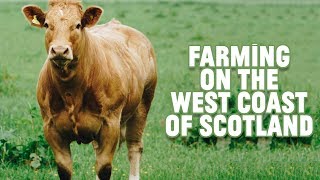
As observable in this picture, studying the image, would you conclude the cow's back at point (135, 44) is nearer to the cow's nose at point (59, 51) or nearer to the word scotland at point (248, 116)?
the cow's nose at point (59, 51)

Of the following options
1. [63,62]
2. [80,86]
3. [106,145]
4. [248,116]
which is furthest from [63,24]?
[248,116]

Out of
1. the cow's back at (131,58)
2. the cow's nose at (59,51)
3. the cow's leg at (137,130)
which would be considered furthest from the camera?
the cow's leg at (137,130)

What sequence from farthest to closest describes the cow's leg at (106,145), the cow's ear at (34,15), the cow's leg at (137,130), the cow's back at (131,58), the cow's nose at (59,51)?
the cow's leg at (137,130) → the cow's back at (131,58) → the cow's leg at (106,145) → the cow's ear at (34,15) → the cow's nose at (59,51)

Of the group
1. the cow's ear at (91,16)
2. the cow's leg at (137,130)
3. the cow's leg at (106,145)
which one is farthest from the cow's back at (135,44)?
the cow's ear at (91,16)

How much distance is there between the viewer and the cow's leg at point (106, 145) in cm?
788

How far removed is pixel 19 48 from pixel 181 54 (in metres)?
4.57

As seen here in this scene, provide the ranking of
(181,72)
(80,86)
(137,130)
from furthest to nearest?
(181,72) < (137,130) < (80,86)

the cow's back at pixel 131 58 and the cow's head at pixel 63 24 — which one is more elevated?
the cow's head at pixel 63 24

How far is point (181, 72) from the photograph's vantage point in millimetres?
18859

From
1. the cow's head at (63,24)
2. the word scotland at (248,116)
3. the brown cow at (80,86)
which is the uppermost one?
the cow's head at (63,24)

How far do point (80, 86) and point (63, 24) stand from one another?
731 mm

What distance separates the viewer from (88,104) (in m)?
Result: 7.75

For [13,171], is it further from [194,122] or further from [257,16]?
[257,16]

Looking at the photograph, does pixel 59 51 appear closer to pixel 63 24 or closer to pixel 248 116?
pixel 63 24
